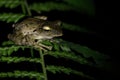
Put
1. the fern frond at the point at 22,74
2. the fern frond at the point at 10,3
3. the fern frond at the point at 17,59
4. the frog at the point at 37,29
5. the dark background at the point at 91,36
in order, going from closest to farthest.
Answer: the fern frond at the point at 22,74
the fern frond at the point at 17,59
the dark background at the point at 91,36
the fern frond at the point at 10,3
the frog at the point at 37,29

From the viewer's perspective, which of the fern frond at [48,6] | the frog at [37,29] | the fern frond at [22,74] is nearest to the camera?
the fern frond at [22,74]

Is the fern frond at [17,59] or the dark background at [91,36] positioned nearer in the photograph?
the fern frond at [17,59]

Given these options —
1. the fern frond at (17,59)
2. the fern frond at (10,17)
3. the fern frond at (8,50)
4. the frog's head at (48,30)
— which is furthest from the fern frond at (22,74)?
the frog's head at (48,30)

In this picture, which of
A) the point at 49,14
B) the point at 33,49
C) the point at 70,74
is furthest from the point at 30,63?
the point at 49,14

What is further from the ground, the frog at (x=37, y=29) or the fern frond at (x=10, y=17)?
the fern frond at (x=10, y=17)

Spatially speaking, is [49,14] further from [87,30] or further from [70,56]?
[70,56]

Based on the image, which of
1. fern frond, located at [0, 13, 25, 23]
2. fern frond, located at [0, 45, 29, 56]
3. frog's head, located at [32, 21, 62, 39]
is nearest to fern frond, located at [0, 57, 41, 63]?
fern frond, located at [0, 45, 29, 56]

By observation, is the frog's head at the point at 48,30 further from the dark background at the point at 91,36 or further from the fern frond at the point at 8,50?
the fern frond at the point at 8,50
